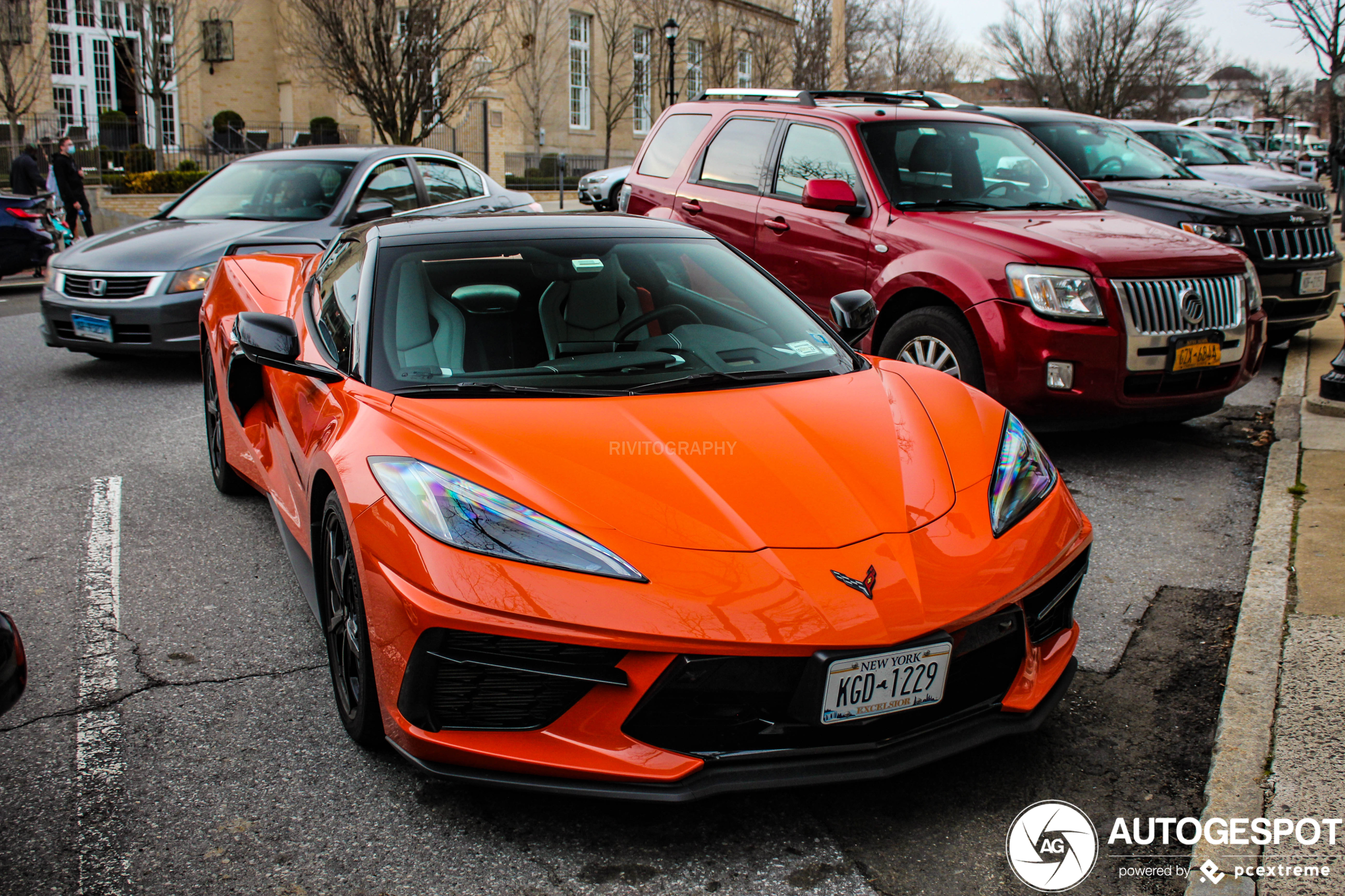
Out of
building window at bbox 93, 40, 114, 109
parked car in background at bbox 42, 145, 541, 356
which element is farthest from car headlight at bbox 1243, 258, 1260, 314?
building window at bbox 93, 40, 114, 109

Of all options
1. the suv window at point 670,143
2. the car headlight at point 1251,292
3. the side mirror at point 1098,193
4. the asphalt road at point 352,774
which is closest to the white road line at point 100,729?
the asphalt road at point 352,774

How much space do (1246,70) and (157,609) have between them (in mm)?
91821

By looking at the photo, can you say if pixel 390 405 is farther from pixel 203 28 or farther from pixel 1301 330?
pixel 203 28

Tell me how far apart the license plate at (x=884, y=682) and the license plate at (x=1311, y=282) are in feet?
24.7

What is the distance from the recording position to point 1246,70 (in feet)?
264

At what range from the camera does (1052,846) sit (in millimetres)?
2660

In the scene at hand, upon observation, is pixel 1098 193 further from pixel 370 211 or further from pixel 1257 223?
pixel 370 211

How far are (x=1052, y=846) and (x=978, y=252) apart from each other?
3.89 metres

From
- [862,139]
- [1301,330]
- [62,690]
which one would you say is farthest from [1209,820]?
[1301,330]

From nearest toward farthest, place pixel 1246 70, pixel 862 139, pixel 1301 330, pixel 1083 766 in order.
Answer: pixel 1083 766 < pixel 862 139 < pixel 1301 330 < pixel 1246 70

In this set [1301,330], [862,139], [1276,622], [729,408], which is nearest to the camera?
[729,408]

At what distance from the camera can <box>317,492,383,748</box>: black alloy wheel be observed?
2.86 m

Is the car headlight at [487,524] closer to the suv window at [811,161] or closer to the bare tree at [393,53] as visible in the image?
the suv window at [811,161]

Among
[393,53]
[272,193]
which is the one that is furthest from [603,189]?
[393,53]
